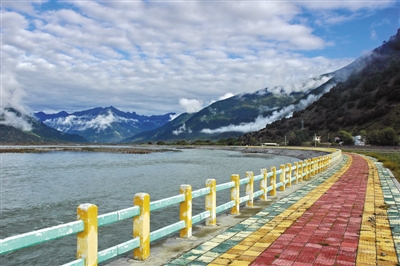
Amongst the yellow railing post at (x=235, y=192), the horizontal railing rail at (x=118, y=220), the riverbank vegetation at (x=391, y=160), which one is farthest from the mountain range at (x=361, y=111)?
the horizontal railing rail at (x=118, y=220)

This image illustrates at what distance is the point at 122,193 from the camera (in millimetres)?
25766

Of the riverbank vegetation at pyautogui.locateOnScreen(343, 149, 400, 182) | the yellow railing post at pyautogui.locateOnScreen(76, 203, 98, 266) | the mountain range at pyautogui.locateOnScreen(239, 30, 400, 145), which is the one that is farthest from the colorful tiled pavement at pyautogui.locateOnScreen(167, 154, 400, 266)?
the mountain range at pyautogui.locateOnScreen(239, 30, 400, 145)

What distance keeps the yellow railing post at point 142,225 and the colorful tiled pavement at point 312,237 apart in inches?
21.9

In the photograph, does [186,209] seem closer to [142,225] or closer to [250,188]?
[142,225]

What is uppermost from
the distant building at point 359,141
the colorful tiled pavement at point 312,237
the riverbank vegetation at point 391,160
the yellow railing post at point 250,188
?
the distant building at point 359,141


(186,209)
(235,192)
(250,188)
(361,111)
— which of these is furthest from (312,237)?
(361,111)

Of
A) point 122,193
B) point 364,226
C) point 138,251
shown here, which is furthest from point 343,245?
point 122,193

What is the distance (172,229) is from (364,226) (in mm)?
4520

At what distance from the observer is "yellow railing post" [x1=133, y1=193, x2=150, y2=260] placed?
608cm

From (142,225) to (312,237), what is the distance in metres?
3.57

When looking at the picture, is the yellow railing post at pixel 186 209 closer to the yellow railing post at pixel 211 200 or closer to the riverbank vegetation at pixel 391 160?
the yellow railing post at pixel 211 200

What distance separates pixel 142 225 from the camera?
6082mm

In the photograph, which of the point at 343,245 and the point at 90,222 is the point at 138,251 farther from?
the point at 343,245

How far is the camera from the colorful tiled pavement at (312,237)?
609cm
